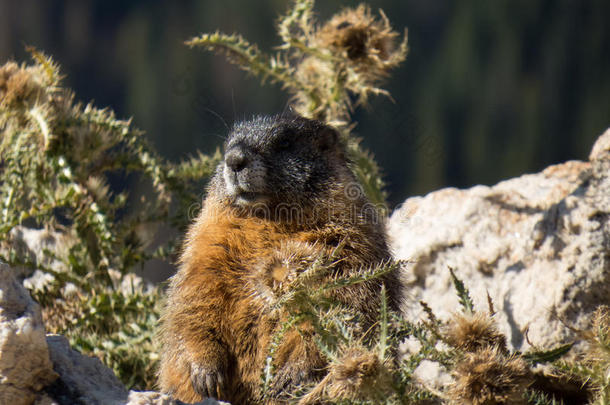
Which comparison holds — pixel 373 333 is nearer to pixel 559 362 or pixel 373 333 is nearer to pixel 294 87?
pixel 559 362

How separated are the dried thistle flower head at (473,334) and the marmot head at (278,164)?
1011mm

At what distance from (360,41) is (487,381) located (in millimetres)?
2220

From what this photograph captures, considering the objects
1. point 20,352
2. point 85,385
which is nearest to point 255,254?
point 85,385

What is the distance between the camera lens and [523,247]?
2930mm

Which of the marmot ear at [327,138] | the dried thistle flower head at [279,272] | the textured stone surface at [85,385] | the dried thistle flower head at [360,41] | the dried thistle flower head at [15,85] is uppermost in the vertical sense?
the dried thistle flower head at [360,41]

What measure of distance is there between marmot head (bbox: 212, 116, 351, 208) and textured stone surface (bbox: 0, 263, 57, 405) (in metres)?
1.00

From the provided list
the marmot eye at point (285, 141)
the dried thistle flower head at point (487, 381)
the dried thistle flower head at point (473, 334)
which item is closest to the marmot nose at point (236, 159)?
the marmot eye at point (285, 141)

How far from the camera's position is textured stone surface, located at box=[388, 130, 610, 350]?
270 centimetres

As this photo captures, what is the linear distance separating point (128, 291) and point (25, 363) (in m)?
1.60

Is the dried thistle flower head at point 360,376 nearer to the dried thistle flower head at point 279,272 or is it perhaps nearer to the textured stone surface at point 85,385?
the dried thistle flower head at point 279,272

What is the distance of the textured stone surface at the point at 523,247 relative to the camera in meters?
2.70

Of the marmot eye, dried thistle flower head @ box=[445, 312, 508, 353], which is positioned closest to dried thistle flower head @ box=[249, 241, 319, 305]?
Answer: dried thistle flower head @ box=[445, 312, 508, 353]

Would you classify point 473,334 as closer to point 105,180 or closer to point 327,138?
point 327,138

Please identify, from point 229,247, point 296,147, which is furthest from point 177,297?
point 296,147
